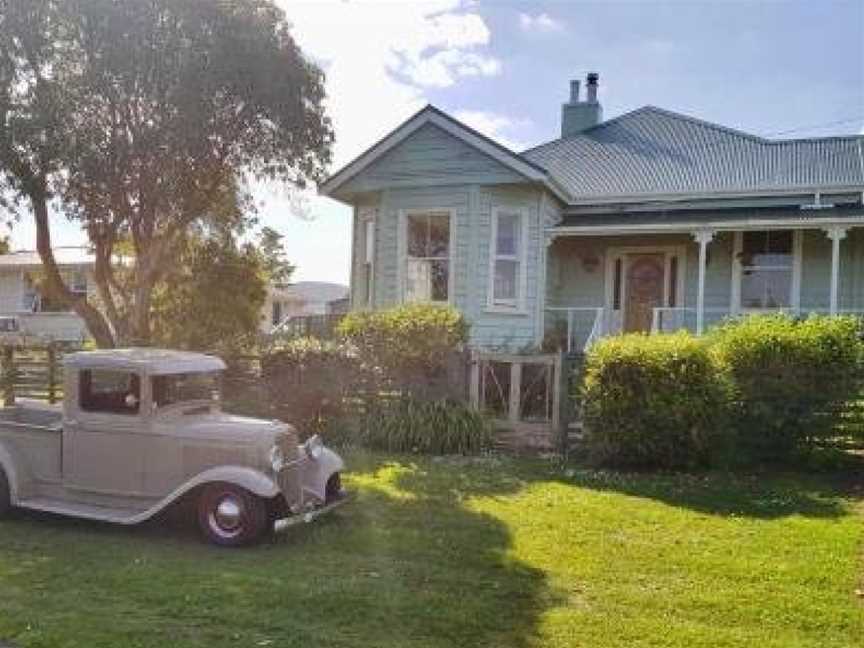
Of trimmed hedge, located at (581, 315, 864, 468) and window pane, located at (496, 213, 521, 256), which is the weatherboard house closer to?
window pane, located at (496, 213, 521, 256)

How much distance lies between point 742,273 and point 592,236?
317cm

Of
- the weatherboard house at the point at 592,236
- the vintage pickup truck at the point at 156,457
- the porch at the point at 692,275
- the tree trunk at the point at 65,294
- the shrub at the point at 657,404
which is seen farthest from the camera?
the porch at the point at 692,275

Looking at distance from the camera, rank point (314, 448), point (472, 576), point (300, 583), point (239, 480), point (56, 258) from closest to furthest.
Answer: point (300, 583) → point (472, 576) → point (239, 480) → point (314, 448) → point (56, 258)

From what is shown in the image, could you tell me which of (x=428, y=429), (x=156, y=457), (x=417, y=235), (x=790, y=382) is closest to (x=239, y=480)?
(x=156, y=457)

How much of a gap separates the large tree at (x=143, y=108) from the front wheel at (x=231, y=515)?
8.31 m

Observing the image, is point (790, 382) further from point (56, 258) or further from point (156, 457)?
point (56, 258)

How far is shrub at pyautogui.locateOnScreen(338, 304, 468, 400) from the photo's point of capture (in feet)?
43.2

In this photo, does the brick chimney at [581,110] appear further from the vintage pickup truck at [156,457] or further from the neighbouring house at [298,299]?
the neighbouring house at [298,299]

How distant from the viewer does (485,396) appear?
13727 millimetres

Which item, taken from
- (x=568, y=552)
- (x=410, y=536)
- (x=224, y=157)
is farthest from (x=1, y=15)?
(x=568, y=552)

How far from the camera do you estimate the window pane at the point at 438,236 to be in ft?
60.4

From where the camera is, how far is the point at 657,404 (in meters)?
11.0

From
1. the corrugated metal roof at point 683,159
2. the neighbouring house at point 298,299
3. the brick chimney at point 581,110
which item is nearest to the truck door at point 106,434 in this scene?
the corrugated metal roof at point 683,159

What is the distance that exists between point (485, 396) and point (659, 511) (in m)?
5.01
